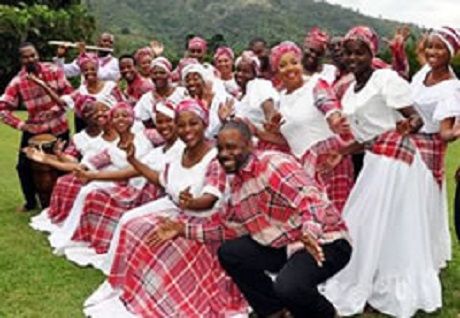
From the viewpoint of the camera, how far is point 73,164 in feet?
25.1

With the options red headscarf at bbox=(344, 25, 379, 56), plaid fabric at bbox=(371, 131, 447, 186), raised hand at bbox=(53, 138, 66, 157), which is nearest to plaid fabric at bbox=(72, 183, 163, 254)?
raised hand at bbox=(53, 138, 66, 157)

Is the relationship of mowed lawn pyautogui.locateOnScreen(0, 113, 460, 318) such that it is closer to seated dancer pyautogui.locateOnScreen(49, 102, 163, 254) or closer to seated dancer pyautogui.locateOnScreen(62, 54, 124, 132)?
seated dancer pyautogui.locateOnScreen(49, 102, 163, 254)

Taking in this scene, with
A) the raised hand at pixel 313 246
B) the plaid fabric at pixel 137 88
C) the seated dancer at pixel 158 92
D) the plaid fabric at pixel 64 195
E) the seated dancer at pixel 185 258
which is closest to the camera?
the raised hand at pixel 313 246

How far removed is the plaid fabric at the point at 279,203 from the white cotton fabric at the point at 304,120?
1049mm

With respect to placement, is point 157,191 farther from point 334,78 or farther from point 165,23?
point 165,23

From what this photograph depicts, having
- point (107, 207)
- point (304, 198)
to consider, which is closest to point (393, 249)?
point (304, 198)

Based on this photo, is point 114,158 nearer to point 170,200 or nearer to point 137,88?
point 170,200

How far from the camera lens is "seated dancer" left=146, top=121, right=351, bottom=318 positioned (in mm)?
4562

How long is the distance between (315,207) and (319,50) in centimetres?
258

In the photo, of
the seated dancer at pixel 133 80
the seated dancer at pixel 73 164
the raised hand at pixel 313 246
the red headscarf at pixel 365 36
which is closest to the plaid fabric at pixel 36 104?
the seated dancer at pixel 73 164

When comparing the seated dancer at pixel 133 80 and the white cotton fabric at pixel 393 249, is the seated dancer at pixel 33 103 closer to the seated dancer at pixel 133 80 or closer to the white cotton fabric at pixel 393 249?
the seated dancer at pixel 133 80

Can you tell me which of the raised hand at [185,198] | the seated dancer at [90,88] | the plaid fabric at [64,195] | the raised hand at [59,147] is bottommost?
the plaid fabric at [64,195]

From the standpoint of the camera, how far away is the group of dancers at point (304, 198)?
15.6ft

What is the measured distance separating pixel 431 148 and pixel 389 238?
0.70m
